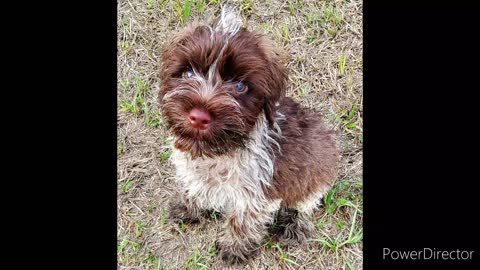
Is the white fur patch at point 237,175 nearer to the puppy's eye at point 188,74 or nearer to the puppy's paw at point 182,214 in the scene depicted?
the puppy's paw at point 182,214

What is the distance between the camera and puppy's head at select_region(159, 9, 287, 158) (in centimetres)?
233

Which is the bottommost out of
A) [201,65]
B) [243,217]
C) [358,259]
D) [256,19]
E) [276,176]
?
[358,259]

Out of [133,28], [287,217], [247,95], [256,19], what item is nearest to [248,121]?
[247,95]

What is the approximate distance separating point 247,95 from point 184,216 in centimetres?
152

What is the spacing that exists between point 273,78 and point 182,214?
1.59 m

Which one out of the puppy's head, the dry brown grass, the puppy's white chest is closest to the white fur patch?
the puppy's white chest

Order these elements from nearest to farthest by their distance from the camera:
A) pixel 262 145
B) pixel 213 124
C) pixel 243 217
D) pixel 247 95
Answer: pixel 213 124 < pixel 247 95 < pixel 262 145 < pixel 243 217

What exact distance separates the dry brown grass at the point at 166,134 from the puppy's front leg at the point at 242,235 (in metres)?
0.11

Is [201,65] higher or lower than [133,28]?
higher

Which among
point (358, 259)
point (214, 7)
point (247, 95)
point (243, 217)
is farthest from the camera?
point (214, 7)

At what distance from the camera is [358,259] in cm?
341

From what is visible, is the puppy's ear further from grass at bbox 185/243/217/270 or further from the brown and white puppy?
grass at bbox 185/243/217/270

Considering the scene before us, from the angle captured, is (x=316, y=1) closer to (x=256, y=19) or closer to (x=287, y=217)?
(x=256, y=19)

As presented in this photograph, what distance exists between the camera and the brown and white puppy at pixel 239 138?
2383mm
